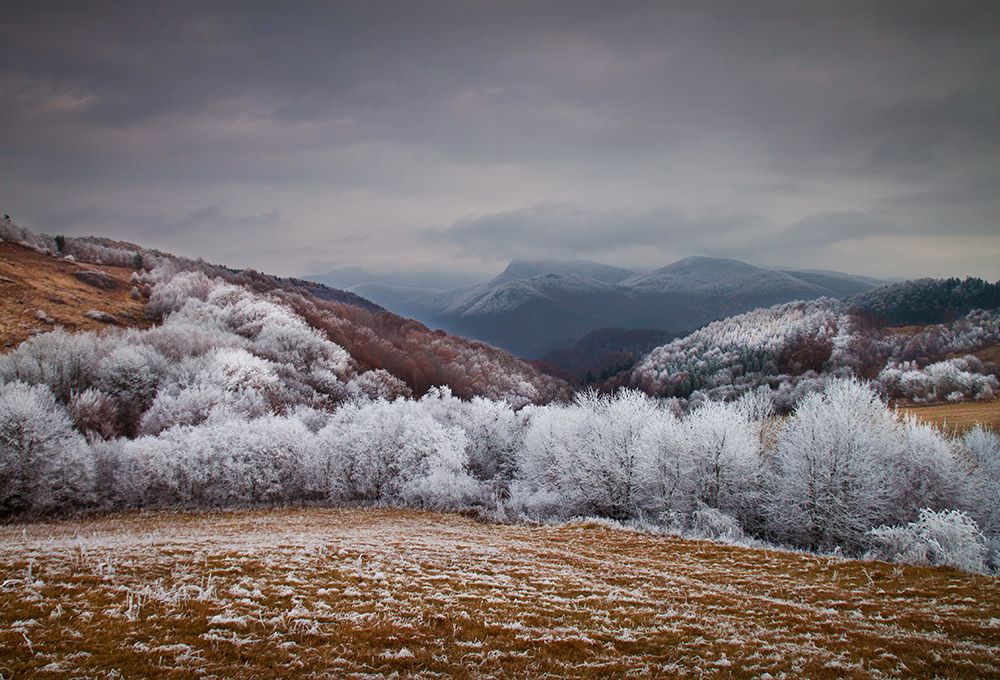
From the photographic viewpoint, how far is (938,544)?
26812 mm

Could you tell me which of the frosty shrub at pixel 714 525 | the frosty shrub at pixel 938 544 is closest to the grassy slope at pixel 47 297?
the frosty shrub at pixel 714 525

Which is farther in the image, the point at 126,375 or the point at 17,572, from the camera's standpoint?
the point at 126,375

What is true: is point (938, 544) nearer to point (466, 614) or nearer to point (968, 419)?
point (466, 614)

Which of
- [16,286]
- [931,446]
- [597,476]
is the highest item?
[16,286]

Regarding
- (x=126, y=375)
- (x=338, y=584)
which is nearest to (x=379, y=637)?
(x=338, y=584)

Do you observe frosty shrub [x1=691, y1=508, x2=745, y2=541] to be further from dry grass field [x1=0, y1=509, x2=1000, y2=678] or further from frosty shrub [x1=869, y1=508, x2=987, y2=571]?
dry grass field [x1=0, y1=509, x2=1000, y2=678]

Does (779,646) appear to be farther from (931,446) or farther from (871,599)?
(931,446)

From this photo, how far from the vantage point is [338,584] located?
1745 centimetres

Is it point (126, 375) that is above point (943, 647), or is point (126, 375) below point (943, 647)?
above

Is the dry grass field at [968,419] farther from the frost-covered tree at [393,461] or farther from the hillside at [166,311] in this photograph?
the hillside at [166,311]

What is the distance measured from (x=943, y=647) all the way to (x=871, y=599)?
662 centimetres

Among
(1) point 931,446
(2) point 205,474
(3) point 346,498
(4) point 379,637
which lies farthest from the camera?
(3) point 346,498

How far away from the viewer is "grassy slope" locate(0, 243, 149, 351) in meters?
80.6

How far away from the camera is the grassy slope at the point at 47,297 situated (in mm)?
80562
